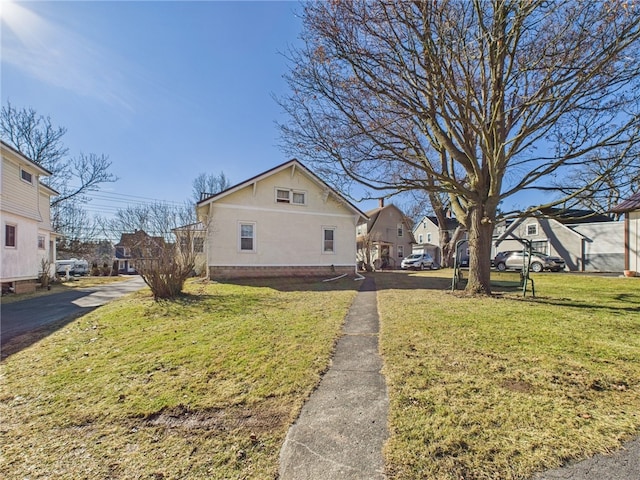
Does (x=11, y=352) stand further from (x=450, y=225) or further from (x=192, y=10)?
(x=450, y=225)

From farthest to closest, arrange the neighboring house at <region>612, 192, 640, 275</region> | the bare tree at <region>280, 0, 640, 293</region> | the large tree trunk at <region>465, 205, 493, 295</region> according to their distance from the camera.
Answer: the neighboring house at <region>612, 192, 640, 275</region> → the large tree trunk at <region>465, 205, 493, 295</region> → the bare tree at <region>280, 0, 640, 293</region>

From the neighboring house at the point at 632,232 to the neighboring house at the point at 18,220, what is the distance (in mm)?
28613

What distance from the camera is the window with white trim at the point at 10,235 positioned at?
1236 centimetres

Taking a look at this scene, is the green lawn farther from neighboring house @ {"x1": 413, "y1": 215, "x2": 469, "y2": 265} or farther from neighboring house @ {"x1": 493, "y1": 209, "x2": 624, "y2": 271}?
neighboring house @ {"x1": 413, "y1": 215, "x2": 469, "y2": 265}

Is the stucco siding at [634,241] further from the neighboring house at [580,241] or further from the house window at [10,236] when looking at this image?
the house window at [10,236]

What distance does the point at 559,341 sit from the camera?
15.7 ft

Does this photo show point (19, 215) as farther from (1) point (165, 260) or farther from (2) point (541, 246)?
(2) point (541, 246)

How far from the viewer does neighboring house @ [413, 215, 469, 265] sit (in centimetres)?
3931

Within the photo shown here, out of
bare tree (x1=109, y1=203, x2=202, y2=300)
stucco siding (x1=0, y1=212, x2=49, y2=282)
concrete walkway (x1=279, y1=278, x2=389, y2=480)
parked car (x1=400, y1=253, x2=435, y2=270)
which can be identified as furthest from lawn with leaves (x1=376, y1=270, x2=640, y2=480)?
parked car (x1=400, y1=253, x2=435, y2=270)

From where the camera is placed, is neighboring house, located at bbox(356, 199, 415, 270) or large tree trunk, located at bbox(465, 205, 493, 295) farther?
neighboring house, located at bbox(356, 199, 415, 270)

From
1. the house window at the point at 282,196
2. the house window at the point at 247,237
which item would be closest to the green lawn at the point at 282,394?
the house window at the point at 247,237

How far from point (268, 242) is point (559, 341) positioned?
511 inches

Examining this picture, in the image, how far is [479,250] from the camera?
9234 millimetres

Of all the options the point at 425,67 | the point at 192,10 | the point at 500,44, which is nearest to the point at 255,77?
the point at 192,10
